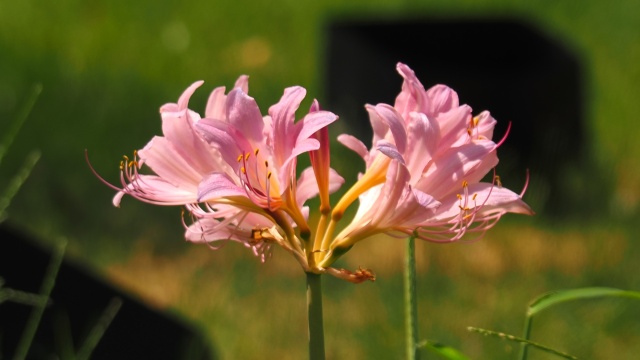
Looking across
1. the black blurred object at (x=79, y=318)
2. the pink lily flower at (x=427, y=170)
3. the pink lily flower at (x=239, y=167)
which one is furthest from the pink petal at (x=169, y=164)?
the black blurred object at (x=79, y=318)

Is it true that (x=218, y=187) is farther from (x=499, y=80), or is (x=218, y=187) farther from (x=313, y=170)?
(x=499, y=80)

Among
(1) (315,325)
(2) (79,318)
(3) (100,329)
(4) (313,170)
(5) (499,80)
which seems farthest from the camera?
(5) (499,80)

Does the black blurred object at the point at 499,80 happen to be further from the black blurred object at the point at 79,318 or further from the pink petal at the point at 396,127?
the pink petal at the point at 396,127

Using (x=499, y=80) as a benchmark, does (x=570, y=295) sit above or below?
above

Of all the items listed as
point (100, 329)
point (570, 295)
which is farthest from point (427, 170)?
point (100, 329)

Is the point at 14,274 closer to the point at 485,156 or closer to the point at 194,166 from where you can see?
the point at 194,166

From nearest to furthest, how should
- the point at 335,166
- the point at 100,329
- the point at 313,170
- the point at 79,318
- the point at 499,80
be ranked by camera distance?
the point at 313,170 → the point at 100,329 → the point at 79,318 → the point at 335,166 → the point at 499,80

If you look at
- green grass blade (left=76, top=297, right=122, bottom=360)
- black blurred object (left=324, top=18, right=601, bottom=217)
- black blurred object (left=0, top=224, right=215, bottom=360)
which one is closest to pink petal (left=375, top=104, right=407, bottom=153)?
green grass blade (left=76, top=297, right=122, bottom=360)
